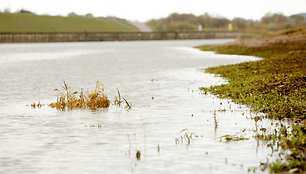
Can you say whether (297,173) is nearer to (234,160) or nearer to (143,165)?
(234,160)

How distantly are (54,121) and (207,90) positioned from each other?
10837 mm

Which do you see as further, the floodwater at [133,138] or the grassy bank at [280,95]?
the grassy bank at [280,95]

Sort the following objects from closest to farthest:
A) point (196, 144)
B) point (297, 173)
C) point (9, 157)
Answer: point (297, 173), point (9, 157), point (196, 144)

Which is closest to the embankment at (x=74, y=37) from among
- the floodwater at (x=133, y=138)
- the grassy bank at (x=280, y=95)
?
the grassy bank at (x=280, y=95)

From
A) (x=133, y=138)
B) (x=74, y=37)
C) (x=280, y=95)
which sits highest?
(x=74, y=37)

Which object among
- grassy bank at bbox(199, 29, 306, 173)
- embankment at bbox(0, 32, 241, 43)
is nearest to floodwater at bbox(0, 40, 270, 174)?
grassy bank at bbox(199, 29, 306, 173)

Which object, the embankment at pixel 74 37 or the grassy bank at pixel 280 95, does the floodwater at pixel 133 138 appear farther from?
the embankment at pixel 74 37

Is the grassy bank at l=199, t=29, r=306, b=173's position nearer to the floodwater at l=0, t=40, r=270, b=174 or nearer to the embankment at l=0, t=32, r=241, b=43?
the floodwater at l=0, t=40, r=270, b=174

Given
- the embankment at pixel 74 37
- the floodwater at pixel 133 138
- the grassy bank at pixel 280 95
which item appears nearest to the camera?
the floodwater at pixel 133 138

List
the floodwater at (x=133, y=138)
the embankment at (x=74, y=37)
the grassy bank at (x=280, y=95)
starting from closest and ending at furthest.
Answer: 1. the floodwater at (x=133, y=138)
2. the grassy bank at (x=280, y=95)
3. the embankment at (x=74, y=37)

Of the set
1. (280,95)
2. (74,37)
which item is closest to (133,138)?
(280,95)

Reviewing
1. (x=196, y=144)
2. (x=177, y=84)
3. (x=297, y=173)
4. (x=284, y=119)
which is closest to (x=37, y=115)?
(x=196, y=144)

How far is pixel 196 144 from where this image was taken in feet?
41.3

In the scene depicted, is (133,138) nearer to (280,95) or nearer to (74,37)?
(280,95)
